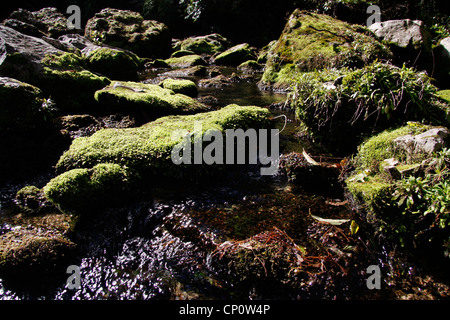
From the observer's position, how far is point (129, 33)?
22.2m

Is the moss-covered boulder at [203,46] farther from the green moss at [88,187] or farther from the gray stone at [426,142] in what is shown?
the gray stone at [426,142]

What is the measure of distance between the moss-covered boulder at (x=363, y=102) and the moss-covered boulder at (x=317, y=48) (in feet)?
12.3

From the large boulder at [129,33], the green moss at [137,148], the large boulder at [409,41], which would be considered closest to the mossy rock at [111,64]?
the green moss at [137,148]

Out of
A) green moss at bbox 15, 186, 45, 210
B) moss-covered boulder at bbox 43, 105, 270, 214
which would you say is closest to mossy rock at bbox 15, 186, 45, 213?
green moss at bbox 15, 186, 45, 210

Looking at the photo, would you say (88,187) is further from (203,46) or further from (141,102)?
(203,46)

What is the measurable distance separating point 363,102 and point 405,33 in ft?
26.3

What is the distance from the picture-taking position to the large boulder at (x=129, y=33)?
21.5 meters

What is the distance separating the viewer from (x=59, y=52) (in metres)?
8.88

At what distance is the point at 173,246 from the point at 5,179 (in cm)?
424

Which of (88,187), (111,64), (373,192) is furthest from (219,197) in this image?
(111,64)

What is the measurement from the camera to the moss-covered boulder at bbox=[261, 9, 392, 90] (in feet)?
32.3
